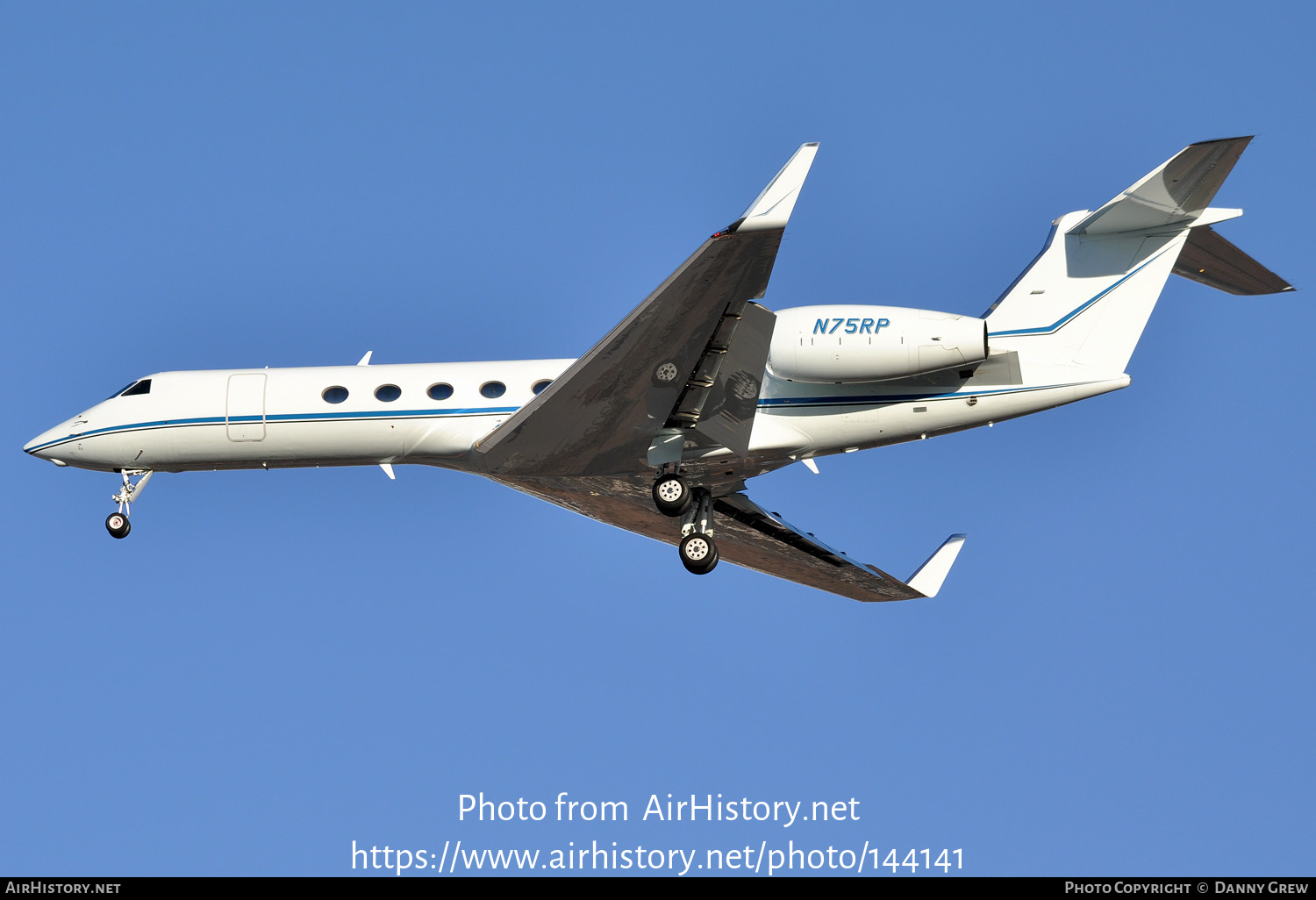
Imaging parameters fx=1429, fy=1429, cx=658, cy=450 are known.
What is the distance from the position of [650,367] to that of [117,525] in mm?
8808

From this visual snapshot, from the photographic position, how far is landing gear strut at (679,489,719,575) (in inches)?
727

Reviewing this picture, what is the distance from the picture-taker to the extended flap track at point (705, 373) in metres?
15.9

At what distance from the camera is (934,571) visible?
888 inches

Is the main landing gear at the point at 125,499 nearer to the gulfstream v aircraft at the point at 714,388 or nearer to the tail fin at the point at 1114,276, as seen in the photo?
the gulfstream v aircraft at the point at 714,388

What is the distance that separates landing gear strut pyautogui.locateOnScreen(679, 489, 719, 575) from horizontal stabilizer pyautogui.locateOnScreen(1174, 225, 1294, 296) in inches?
268

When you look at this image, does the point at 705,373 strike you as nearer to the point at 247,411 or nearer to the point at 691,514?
the point at 691,514

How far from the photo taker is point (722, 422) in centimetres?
1780

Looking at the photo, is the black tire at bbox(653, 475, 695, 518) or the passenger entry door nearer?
the black tire at bbox(653, 475, 695, 518)

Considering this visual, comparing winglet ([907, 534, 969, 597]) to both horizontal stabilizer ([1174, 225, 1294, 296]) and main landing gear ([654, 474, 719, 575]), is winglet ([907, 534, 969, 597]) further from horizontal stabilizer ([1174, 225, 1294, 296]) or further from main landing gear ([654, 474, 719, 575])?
horizontal stabilizer ([1174, 225, 1294, 296])

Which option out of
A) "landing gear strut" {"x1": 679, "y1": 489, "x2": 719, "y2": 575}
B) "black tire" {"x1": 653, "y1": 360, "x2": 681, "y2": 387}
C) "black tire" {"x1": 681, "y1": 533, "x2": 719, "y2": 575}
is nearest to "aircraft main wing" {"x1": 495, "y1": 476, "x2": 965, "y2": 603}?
"landing gear strut" {"x1": 679, "y1": 489, "x2": 719, "y2": 575}

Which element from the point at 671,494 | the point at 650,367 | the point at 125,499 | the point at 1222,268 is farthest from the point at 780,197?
the point at 125,499

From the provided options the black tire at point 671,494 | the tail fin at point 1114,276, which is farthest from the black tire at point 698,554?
the tail fin at point 1114,276

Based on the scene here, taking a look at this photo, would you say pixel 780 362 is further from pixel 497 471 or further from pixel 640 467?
pixel 497 471

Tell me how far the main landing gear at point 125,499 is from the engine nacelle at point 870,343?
9730 mm
